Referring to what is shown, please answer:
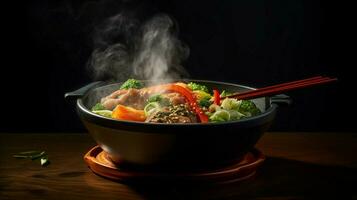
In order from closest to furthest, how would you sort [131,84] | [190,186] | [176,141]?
1. [176,141]
2. [190,186]
3. [131,84]

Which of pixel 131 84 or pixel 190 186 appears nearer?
pixel 190 186

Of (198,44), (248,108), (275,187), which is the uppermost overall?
(198,44)

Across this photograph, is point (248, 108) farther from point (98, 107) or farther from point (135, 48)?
point (135, 48)

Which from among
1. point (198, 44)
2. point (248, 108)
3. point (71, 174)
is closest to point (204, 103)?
point (248, 108)

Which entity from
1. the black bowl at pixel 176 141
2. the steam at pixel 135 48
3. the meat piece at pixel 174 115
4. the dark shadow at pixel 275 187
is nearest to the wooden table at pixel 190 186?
the dark shadow at pixel 275 187

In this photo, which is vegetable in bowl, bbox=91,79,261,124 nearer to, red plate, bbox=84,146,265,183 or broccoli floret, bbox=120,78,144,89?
broccoli floret, bbox=120,78,144,89
